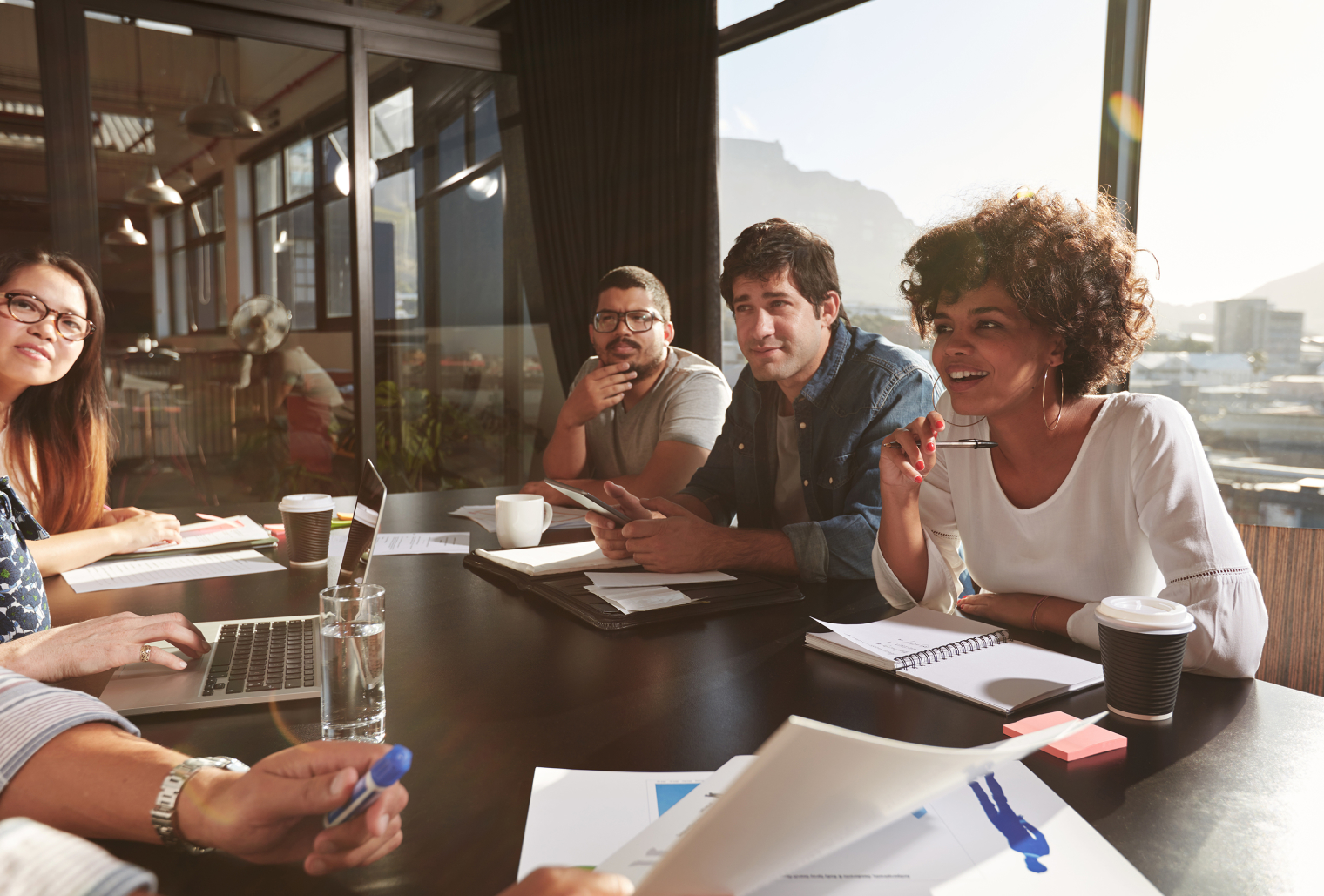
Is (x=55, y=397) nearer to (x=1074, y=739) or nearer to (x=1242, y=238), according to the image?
(x=1074, y=739)

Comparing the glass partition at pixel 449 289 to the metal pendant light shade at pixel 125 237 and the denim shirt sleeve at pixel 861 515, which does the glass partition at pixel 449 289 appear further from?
the denim shirt sleeve at pixel 861 515

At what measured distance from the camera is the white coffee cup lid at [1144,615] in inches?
34.2

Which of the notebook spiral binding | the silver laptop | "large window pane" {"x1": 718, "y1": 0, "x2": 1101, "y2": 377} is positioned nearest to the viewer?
the silver laptop

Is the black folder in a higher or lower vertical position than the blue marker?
lower

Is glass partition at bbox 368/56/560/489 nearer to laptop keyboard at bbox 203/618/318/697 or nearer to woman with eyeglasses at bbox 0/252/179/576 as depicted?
woman with eyeglasses at bbox 0/252/179/576

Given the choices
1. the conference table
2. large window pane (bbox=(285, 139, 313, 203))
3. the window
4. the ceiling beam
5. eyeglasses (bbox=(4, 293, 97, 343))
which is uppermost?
the ceiling beam

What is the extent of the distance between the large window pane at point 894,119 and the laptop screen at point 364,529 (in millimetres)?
1453

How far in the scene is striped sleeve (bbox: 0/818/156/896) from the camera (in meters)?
0.49

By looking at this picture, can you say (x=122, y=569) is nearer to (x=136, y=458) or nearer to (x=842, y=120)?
(x=136, y=458)

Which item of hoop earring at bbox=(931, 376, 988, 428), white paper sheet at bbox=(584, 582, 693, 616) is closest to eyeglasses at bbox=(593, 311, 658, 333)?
hoop earring at bbox=(931, 376, 988, 428)

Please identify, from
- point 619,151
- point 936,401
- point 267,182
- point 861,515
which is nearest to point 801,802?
point 861,515

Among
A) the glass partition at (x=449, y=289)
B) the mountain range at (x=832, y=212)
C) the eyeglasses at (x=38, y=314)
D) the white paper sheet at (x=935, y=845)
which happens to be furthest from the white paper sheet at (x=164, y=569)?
the glass partition at (x=449, y=289)

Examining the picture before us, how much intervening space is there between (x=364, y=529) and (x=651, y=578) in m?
0.47

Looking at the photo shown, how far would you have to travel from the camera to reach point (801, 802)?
19.4 inches
